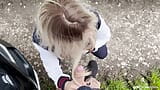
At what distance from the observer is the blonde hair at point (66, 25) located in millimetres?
2775

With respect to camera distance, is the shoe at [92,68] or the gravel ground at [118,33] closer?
the shoe at [92,68]

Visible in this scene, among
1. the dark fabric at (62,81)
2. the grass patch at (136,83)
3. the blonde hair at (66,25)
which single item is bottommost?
the grass patch at (136,83)

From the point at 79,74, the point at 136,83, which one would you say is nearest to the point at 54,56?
the point at 79,74

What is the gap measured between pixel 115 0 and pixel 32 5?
0.66m

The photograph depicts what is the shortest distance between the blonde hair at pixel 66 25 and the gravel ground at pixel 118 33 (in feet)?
2.53

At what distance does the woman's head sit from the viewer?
2.77 metres

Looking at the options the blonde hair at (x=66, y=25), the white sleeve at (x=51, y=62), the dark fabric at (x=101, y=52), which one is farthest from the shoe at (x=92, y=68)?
the blonde hair at (x=66, y=25)

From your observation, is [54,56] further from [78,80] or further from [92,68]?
[92,68]

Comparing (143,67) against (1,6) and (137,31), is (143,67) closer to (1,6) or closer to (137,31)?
(137,31)

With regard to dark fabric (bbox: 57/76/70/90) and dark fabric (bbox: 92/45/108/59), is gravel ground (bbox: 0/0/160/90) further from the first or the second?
dark fabric (bbox: 57/76/70/90)

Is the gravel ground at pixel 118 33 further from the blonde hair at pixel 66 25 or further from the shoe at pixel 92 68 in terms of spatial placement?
the blonde hair at pixel 66 25

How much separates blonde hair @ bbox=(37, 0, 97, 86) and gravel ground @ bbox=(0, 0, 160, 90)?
770 mm

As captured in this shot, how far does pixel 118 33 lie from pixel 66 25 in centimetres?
107

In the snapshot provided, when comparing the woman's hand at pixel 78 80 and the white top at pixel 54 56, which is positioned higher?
the white top at pixel 54 56
